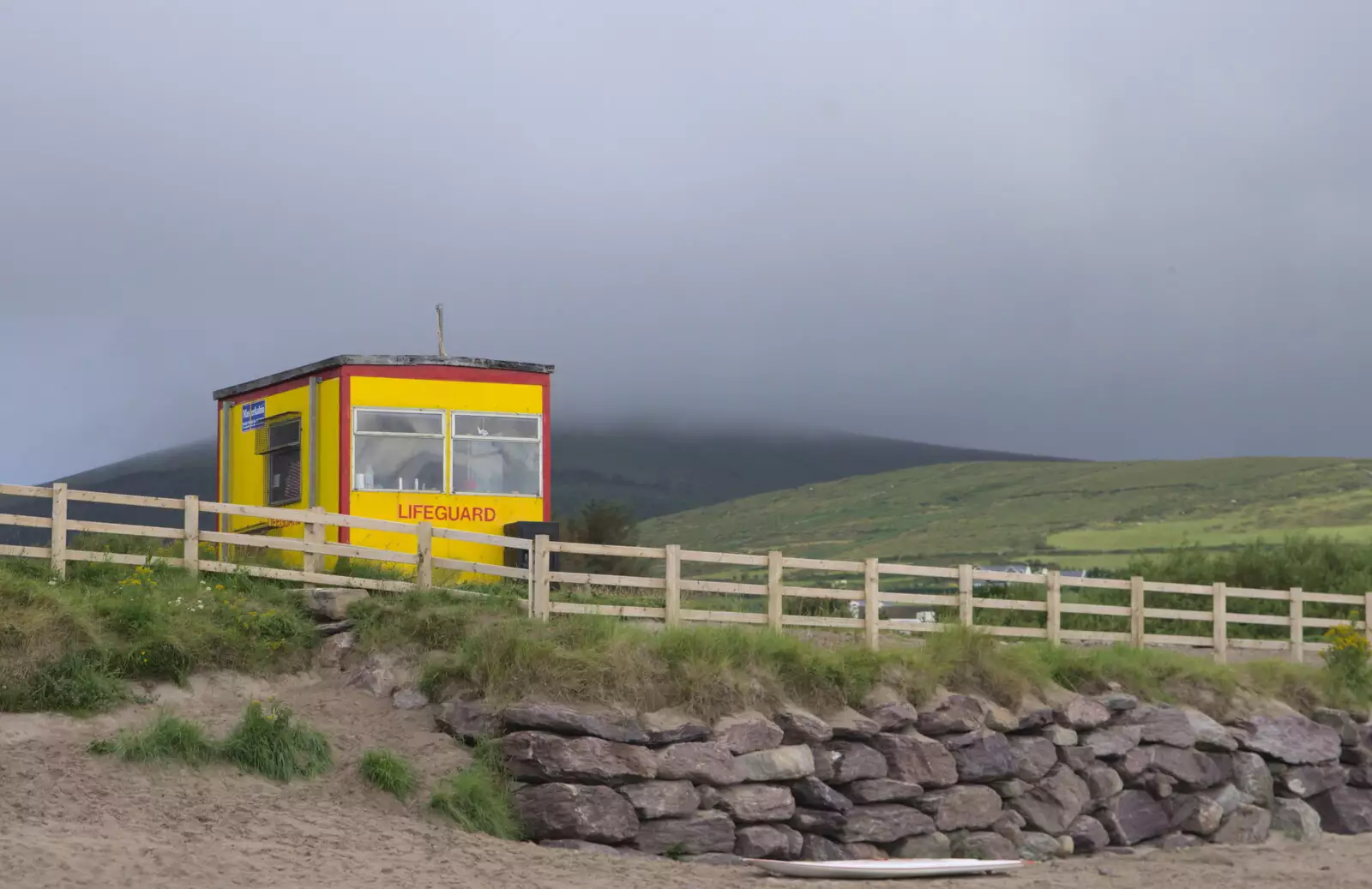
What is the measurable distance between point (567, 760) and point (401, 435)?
24.0 ft

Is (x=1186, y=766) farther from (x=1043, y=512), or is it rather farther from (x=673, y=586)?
(x=1043, y=512)

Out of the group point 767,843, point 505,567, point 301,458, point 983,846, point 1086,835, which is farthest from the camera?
point 301,458

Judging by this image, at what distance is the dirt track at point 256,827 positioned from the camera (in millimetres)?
12102

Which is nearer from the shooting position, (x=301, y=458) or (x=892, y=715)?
(x=892, y=715)

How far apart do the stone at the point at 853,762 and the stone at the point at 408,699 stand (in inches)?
163

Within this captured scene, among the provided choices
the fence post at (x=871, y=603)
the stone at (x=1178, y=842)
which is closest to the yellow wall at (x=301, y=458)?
the fence post at (x=871, y=603)

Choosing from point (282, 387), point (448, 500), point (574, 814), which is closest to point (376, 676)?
point (574, 814)

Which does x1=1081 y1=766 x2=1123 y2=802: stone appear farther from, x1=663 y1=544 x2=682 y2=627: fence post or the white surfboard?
x1=663 y1=544 x2=682 y2=627: fence post

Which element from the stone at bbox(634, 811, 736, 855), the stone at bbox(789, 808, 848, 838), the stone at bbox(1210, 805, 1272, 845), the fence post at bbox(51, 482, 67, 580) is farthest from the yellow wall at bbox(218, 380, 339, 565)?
the stone at bbox(1210, 805, 1272, 845)

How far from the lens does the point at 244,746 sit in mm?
14297

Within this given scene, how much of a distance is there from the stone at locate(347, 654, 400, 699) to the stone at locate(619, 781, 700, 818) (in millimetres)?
2731

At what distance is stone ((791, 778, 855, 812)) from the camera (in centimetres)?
1612

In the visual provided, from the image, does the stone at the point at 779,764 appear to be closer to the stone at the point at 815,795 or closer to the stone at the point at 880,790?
the stone at the point at 815,795

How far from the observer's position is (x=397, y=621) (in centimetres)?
1669
